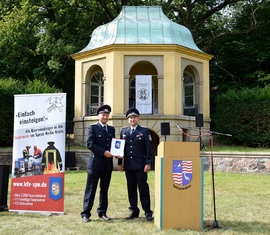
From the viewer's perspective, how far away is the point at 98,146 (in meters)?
6.21

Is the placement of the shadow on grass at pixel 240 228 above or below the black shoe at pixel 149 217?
below

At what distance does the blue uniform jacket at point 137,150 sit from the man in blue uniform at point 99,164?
286 millimetres

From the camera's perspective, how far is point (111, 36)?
59.2 ft

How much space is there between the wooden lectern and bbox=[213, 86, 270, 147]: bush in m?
13.6

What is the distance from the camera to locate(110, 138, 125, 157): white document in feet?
20.2

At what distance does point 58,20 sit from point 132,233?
22.4 metres

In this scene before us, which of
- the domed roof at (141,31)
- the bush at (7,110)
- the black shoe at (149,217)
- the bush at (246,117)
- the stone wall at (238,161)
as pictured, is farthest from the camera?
the bush at (246,117)

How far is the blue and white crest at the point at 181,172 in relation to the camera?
18.2 ft

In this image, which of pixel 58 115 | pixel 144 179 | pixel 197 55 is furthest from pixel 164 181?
pixel 197 55

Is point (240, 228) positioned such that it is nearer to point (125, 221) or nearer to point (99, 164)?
point (125, 221)

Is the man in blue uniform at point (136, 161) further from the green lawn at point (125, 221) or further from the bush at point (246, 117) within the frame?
the bush at point (246, 117)

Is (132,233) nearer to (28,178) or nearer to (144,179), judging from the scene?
(144,179)

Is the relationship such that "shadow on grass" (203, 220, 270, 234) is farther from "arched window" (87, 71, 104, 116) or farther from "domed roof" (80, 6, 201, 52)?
"arched window" (87, 71, 104, 116)

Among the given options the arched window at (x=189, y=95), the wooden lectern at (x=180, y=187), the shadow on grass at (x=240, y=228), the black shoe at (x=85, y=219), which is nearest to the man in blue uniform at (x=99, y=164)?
the black shoe at (x=85, y=219)
